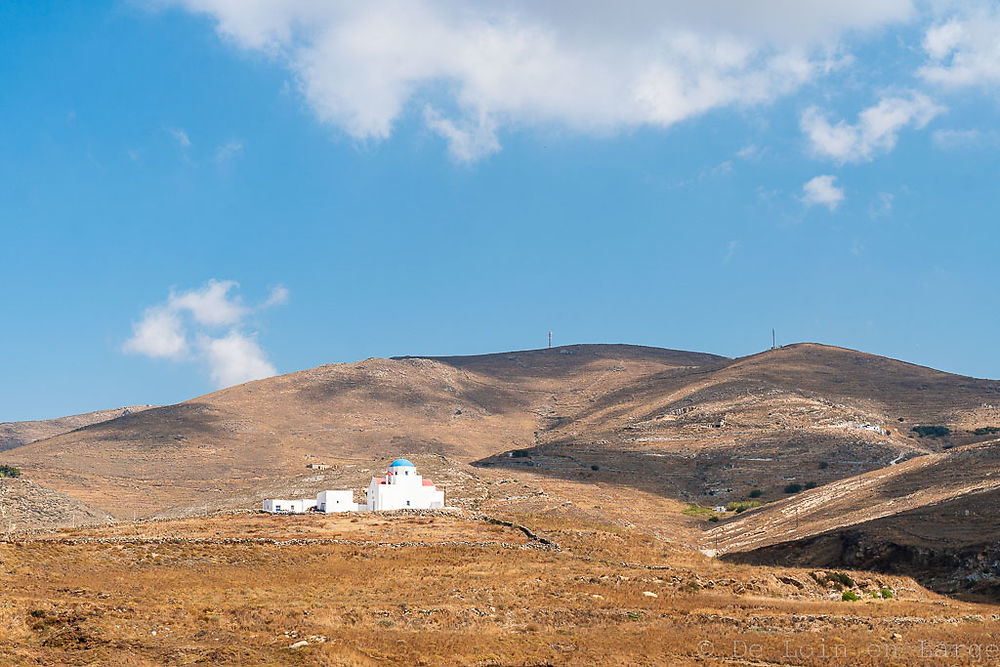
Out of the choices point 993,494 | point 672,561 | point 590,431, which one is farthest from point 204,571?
point 590,431

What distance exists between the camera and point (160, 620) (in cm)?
3033

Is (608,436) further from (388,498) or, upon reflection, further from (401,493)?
(388,498)

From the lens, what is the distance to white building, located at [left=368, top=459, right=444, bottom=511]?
2741 inches

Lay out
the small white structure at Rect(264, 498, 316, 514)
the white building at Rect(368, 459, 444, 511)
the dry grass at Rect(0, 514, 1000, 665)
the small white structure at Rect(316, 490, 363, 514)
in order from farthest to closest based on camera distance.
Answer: the small white structure at Rect(264, 498, 316, 514) → the small white structure at Rect(316, 490, 363, 514) → the white building at Rect(368, 459, 444, 511) → the dry grass at Rect(0, 514, 1000, 665)

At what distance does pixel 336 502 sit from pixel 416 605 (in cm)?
3784

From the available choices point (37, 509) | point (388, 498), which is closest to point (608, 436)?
point (388, 498)

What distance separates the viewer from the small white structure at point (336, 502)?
232 feet

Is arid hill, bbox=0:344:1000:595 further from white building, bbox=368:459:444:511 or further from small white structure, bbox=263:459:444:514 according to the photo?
small white structure, bbox=263:459:444:514

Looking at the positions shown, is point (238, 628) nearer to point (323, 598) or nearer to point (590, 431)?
point (323, 598)

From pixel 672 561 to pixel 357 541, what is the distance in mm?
17988

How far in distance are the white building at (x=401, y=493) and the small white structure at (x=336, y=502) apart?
194 cm

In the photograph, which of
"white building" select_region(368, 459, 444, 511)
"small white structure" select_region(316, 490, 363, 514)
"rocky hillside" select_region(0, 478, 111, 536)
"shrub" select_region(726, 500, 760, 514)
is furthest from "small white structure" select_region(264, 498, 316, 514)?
"shrub" select_region(726, 500, 760, 514)

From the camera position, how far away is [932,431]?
13175 centimetres

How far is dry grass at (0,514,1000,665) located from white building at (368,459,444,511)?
42.7 feet
